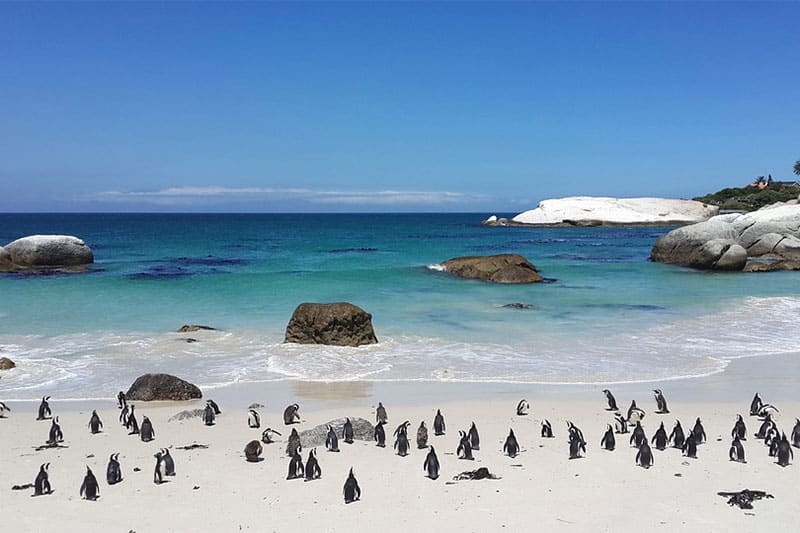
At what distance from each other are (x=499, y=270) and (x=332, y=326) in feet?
55.3

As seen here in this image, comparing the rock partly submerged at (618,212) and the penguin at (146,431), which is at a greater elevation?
the rock partly submerged at (618,212)

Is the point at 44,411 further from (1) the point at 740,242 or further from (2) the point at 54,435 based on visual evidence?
(1) the point at 740,242

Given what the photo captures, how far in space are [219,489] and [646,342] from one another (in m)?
14.9

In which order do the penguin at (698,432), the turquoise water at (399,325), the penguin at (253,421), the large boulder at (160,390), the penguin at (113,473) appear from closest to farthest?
the penguin at (113,473)
the penguin at (698,432)
the penguin at (253,421)
the large boulder at (160,390)
the turquoise water at (399,325)

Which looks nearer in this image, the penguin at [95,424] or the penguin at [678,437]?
the penguin at [678,437]

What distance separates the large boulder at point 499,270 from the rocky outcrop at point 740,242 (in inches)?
545

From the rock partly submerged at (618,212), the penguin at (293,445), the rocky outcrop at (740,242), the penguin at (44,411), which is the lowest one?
the penguin at (44,411)

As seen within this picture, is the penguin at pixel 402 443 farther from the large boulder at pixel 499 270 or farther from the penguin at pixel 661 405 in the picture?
the large boulder at pixel 499 270

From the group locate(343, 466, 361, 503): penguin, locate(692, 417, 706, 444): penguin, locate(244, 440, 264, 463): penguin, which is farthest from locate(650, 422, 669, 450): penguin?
locate(244, 440, 264, 463): penguin

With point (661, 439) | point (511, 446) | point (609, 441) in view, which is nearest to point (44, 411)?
point (511, 446)

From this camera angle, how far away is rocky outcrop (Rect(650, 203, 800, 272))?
42.5 m

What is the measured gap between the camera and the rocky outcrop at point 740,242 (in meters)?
42.5

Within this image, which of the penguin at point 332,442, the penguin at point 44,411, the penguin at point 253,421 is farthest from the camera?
the penguin at point 44,411

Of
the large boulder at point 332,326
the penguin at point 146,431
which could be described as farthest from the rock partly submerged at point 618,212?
the penguin at point 146,431
